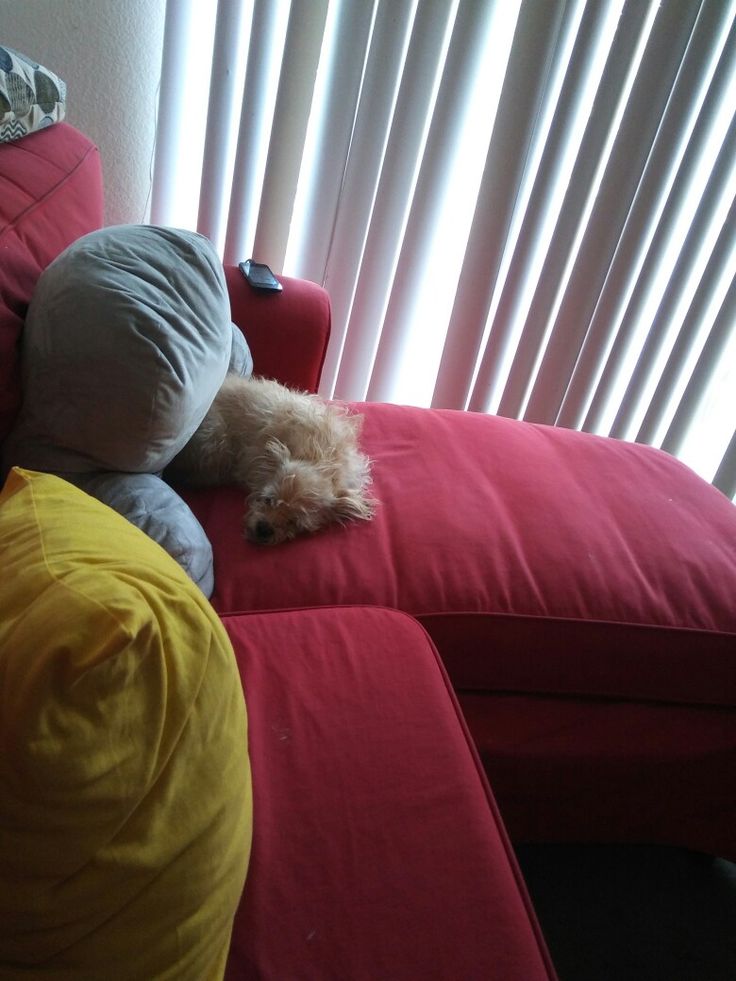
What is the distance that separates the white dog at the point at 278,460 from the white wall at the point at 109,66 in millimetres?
801

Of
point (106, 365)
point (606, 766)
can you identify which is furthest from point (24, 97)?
point (606, 766)

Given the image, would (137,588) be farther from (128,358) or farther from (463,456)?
(463,456)

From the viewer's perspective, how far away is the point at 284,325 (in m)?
1.40

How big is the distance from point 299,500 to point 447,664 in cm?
34

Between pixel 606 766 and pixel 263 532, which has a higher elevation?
pixel 263 532

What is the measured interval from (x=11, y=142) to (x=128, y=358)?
1.71 feet

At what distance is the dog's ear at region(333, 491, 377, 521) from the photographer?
1.09 metres

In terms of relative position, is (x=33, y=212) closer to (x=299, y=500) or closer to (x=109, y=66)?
(x=299, y=500)

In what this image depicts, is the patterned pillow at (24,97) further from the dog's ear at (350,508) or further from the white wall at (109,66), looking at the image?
the dog's ear at (350,508)

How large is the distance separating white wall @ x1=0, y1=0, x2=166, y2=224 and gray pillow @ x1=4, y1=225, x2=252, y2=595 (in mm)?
806

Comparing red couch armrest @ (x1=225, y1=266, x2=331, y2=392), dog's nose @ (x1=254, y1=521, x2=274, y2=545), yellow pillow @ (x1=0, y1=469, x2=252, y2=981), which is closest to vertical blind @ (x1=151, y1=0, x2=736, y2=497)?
red couch armrest @ (x1=225, y1=266, x2=331, y2=392)

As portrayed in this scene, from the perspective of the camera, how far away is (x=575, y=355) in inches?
78.8

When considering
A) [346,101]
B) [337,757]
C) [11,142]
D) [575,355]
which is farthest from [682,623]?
[346,101]

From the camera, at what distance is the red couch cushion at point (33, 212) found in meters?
0.82
